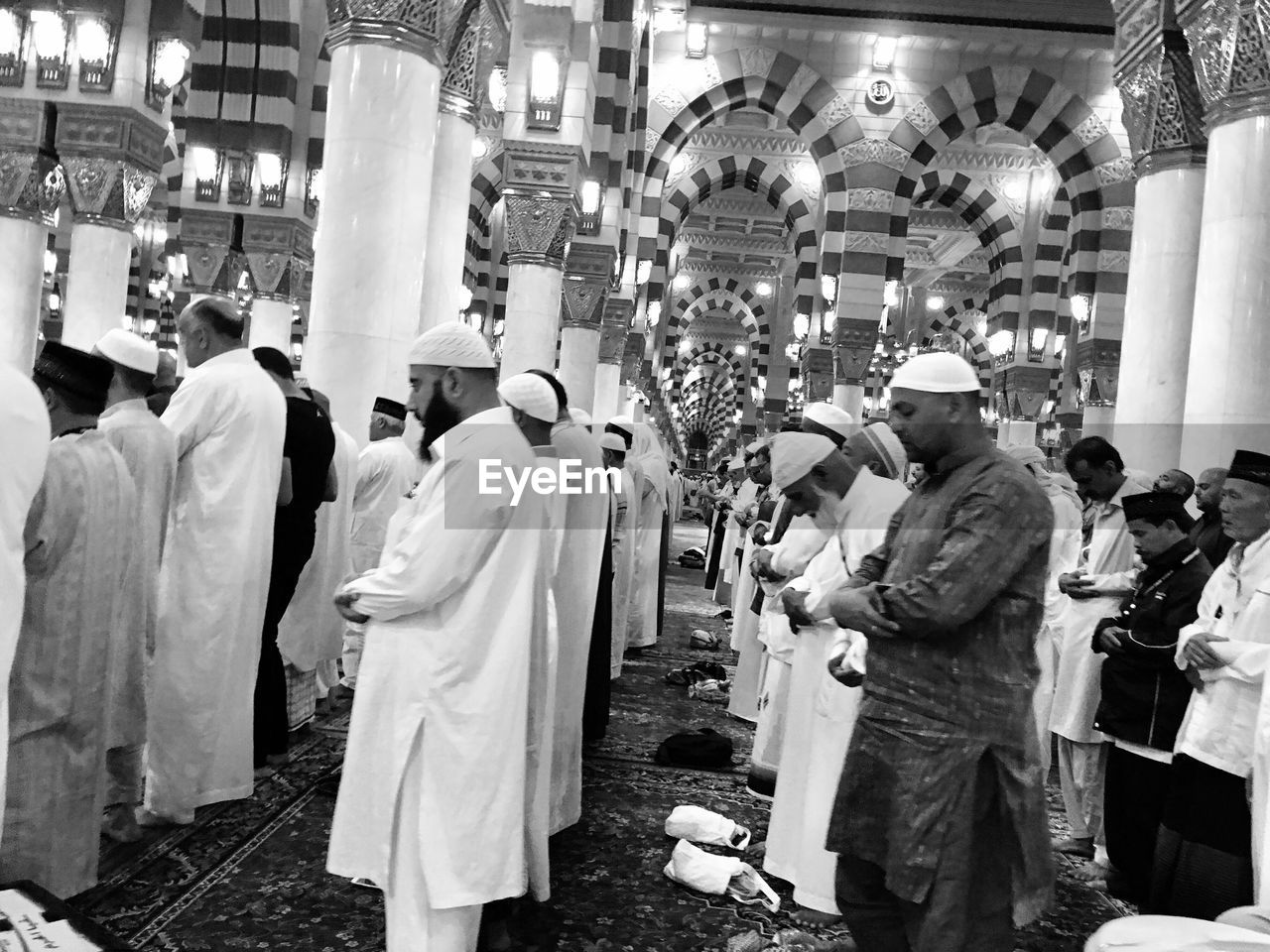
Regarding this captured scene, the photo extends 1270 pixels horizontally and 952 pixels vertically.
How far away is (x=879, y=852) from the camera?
7.32ft

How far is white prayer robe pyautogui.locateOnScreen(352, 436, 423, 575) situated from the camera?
215 inches

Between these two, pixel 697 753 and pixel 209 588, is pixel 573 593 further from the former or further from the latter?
pixel 697 753

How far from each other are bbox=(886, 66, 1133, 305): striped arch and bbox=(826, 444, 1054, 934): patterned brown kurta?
13491mm

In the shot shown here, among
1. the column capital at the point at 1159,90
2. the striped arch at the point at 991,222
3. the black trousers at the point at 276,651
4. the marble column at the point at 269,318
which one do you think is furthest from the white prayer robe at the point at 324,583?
the striped arch at the point at 991,222

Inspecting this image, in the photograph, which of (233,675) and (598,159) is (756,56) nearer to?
(598,159)

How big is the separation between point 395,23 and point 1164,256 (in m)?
5.10

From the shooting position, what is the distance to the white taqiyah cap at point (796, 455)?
3.12m

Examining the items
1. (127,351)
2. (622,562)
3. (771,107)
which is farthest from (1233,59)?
(771,107)

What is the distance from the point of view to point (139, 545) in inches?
119

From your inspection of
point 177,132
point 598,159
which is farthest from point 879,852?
point 177,132

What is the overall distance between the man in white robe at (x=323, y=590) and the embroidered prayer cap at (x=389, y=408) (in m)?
0.21

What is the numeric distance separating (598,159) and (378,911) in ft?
30.9

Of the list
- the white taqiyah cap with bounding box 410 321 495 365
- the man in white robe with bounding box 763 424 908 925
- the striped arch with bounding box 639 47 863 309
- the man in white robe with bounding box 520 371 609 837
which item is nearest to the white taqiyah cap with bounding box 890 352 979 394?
the man in white robe with bounding box 763 424 908 925

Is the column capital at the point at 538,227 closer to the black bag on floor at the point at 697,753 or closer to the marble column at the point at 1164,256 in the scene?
the marble column at the point at 1164,256
